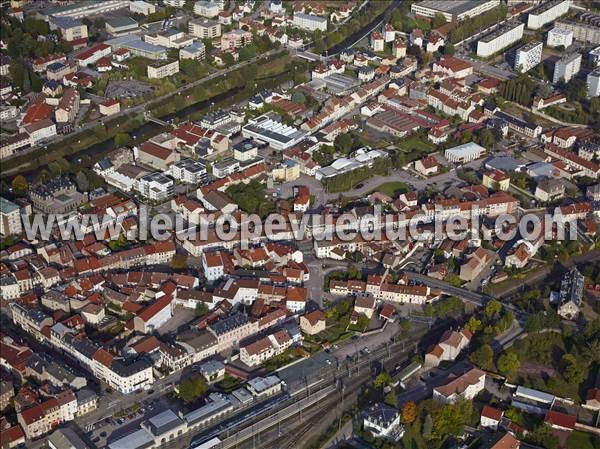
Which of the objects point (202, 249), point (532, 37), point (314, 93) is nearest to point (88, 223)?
point (202, 249)

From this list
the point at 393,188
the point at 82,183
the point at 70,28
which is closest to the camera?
the point at 82,183

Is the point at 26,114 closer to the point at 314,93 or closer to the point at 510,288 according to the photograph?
the point at 314,93

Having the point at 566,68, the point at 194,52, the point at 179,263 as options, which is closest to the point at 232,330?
the point at 179,263

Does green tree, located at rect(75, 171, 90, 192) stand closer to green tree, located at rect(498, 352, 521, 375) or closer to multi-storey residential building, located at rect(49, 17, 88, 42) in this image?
multi-storey residential building, located at rect(49, 17, 88, 42)

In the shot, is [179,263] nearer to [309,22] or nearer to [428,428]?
[428,428]

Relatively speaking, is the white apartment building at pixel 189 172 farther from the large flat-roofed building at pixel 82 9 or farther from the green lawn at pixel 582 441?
the large flat-roofed building at pixel 82 9

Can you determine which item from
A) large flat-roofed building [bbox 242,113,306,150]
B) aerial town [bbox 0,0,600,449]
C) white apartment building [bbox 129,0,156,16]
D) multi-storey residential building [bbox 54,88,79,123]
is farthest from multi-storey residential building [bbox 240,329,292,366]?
white apartment building [bbox 129,0,156,16]

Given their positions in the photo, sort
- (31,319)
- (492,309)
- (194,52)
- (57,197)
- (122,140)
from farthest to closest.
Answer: (194,52), (122,140), (57,197), (492,309), (31,319)
